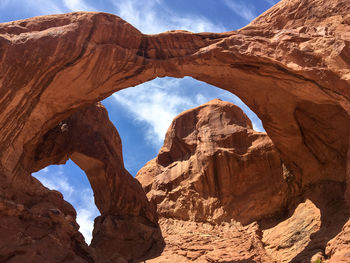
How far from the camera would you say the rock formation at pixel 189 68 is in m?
10.5

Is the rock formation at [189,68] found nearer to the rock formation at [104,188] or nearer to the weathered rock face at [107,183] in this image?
the rock formation at [104,188]

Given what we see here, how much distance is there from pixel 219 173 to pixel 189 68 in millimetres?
6905

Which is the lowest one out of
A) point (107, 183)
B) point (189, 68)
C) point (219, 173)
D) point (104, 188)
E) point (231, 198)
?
point (231, 198)

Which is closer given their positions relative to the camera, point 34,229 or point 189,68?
point 34,229

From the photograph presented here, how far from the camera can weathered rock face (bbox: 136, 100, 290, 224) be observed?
16625 mm

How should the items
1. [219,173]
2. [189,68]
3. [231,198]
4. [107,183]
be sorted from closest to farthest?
[189,68] < [107,183] < [231,198] < [219,173]

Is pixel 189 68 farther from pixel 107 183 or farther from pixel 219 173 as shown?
pixel 107 183

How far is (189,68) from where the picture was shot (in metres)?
12.3

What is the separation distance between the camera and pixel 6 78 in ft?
34.3

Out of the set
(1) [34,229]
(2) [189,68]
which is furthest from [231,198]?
(1) [34,229]

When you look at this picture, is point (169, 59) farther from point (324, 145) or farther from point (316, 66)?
point (324, 145)

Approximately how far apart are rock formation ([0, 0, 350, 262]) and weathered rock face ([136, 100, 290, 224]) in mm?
3429

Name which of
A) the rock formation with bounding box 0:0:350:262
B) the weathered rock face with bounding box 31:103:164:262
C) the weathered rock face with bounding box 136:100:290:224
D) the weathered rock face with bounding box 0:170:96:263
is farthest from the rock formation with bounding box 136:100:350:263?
the weathered rock face with bounding box 0:170:96:263

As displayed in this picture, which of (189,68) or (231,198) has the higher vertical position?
(189,68)
